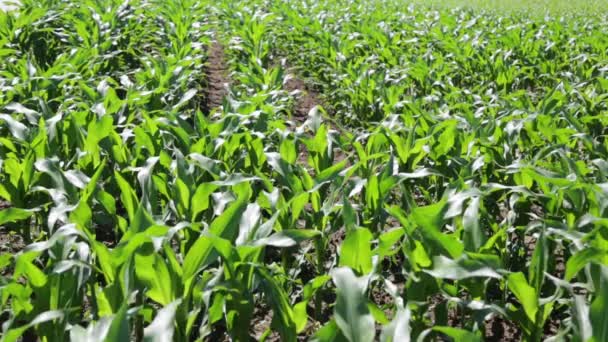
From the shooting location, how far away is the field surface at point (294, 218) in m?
1.99

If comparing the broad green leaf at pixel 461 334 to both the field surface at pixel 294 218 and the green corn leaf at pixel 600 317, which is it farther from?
the green corn leaf at pixel 600 317

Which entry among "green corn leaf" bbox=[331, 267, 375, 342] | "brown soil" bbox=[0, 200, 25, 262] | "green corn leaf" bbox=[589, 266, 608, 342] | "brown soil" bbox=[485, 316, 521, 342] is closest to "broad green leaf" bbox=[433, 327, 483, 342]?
"green corn leaf" bbox=[331, 267, 375, 342]

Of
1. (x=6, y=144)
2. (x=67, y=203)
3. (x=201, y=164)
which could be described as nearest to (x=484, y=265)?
(x=201, y=164)

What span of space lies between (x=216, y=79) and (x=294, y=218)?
17.7 feet

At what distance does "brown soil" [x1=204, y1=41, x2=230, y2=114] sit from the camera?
6471mm

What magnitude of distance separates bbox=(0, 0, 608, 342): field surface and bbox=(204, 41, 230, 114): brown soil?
18.8 inches

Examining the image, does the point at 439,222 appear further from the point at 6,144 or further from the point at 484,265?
the point at 6,144

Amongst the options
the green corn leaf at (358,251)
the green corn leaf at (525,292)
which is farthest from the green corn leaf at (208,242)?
the green corn leaf at (525,292)

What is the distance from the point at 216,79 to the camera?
7.77 metres

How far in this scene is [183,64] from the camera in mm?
5180

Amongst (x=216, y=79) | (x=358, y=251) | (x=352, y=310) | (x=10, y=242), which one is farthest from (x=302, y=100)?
A: (x=352, y=310)

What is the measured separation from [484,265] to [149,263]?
1.02 meters

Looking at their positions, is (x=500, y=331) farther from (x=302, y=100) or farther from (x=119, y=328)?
(x=302, y=100)

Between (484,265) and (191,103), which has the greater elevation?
(484,265)
